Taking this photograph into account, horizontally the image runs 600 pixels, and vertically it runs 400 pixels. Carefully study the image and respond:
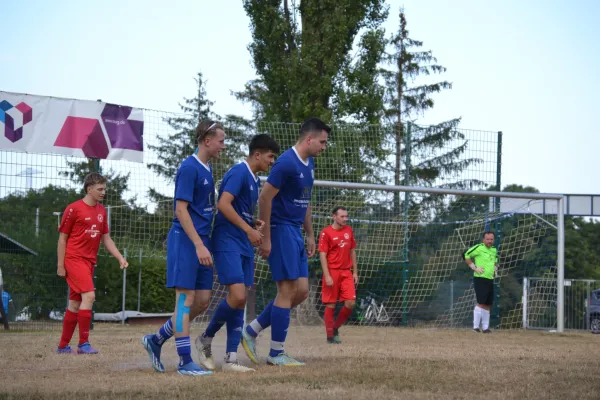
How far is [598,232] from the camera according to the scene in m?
60.8

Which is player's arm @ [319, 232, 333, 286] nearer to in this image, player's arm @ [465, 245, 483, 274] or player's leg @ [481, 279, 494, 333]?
player's arm @ [465, 245, 483, 274]

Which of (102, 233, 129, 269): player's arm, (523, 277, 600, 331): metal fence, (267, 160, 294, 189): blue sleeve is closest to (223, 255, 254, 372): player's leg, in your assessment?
(267, 160, 294, 189): blue sleeve

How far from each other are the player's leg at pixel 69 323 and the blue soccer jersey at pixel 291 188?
3346 millimetres

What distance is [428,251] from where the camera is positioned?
62.9ft

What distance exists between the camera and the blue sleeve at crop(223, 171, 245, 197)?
7199 millimetres

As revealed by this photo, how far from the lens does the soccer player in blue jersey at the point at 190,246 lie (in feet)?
22.2

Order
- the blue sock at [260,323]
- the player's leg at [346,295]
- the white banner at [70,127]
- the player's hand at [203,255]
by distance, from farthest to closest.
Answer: the white banner at [70,127] → the player's leg at [346,295] → the blue sock at [260,323] → the player's hand at [203,255]

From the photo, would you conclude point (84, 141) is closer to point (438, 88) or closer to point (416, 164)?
point (416, 164)

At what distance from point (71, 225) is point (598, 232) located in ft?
186

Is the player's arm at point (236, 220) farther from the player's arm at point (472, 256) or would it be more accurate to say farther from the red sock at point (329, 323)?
the player's arm at point (472, 256)

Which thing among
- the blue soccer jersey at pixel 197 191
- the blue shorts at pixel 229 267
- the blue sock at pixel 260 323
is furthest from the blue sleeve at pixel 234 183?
the blue sock at pixel 260 323

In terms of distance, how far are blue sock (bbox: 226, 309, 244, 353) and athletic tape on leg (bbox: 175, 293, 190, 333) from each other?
0.64m

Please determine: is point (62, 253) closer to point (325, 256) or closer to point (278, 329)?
point (278, 329)

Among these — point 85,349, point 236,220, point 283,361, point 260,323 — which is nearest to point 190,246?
point 236,220
